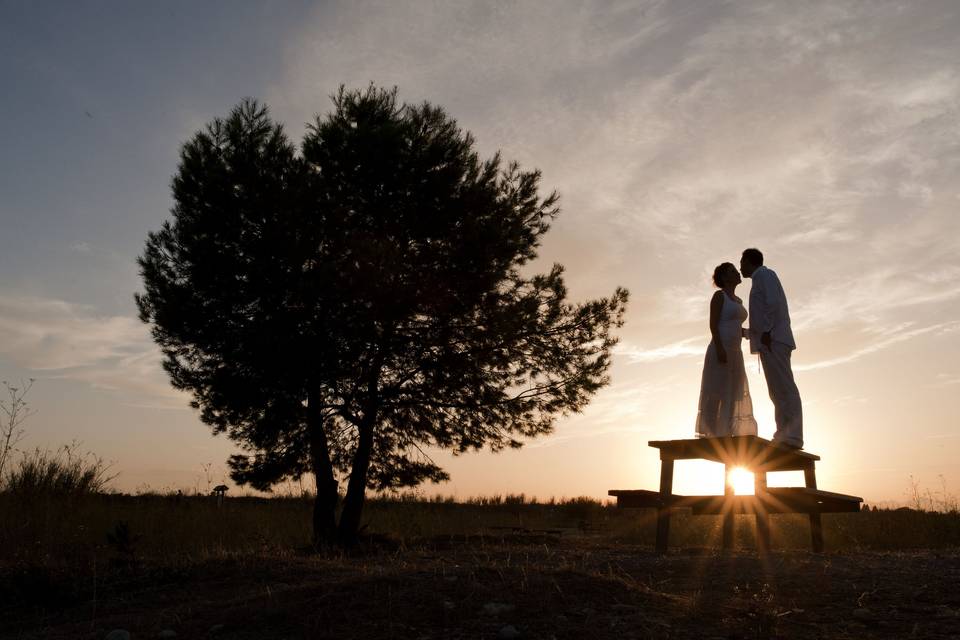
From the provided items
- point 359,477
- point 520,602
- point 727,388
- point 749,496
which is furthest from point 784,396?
point 359,477

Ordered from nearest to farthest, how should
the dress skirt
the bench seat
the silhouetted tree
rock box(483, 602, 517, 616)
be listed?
rock box(483, 602, 517, 616) → the bench seat → the dress skirt → the silhouetted tree

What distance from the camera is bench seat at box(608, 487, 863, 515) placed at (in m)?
8.34

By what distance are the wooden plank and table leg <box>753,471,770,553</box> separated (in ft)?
0.39

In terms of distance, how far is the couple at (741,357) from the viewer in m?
9.02

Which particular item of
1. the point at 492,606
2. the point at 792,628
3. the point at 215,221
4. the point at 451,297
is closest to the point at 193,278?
the point at 215,221

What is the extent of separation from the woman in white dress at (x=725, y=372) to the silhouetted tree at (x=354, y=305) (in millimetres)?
4081

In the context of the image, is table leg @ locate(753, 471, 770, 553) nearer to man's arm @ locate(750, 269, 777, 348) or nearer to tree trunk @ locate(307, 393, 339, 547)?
man's arm @ locate(750, 269, 777, 348)

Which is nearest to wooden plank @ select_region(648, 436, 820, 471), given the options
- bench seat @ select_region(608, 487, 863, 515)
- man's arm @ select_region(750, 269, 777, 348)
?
bench seat @ select_region(608, 487, 863, 515)

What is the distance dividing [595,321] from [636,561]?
6.84 m

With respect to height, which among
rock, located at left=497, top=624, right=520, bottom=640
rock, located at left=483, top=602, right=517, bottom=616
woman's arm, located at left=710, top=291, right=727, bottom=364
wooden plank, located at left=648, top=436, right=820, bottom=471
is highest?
woman's arm, located at left=710, top=291, right=727, bottom=364

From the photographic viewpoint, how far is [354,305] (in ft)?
41.8

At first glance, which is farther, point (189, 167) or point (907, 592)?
point (189, 167)

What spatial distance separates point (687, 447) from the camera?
30.2 ft

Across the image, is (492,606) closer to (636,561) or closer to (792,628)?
(792,628)
